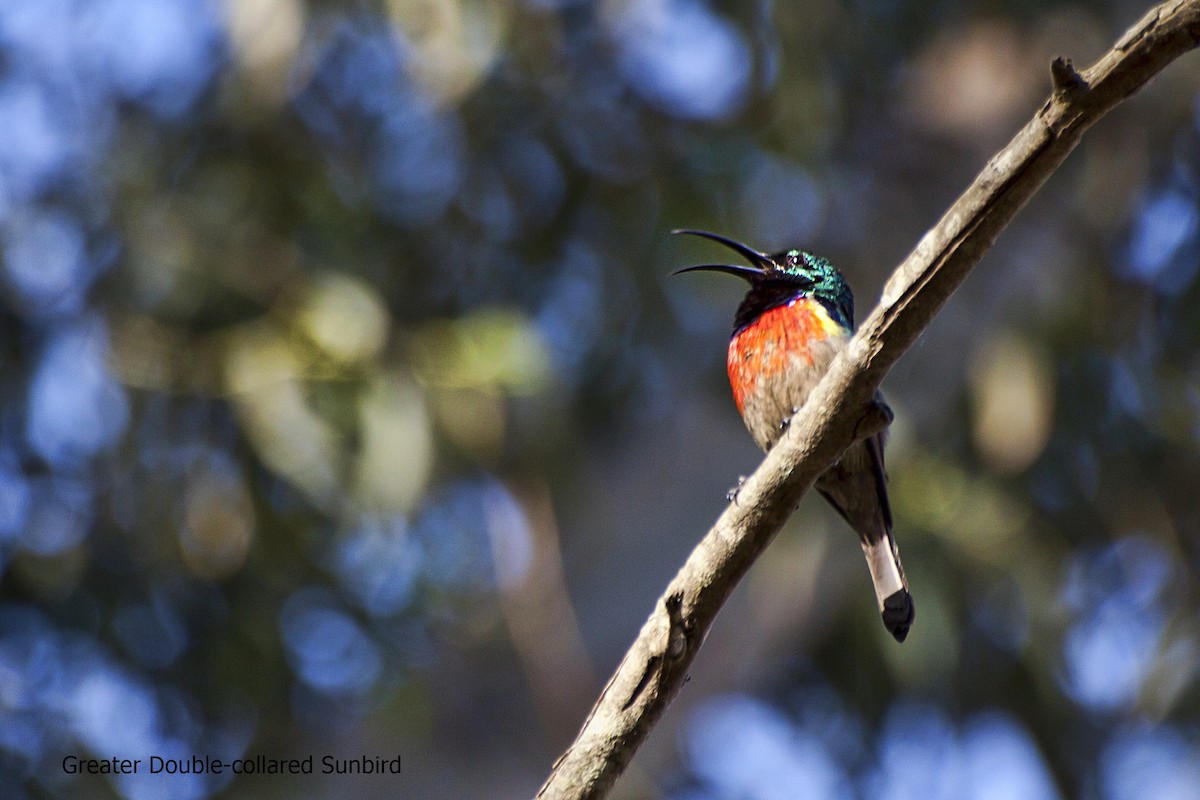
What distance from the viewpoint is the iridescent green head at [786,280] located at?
11.5 ft

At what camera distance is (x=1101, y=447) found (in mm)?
6941

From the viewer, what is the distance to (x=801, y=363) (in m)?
3.26

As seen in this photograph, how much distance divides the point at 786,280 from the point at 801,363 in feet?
1.14

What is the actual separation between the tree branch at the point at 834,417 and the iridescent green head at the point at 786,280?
142 centimetres

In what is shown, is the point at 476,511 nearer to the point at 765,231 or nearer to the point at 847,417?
the point at 765,231

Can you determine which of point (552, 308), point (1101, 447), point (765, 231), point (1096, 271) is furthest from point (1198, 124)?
point (552, 308)

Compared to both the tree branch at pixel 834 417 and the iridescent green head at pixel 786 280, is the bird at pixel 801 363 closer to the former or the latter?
the iridescent green head at pixel 786 280

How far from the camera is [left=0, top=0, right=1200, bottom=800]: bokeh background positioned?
580 cm

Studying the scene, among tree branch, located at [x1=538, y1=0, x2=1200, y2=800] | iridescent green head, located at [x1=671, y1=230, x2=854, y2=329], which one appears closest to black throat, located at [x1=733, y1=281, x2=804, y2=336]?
iridescent green head, located at [x1=671, y1=230, x2=854, y2=329]

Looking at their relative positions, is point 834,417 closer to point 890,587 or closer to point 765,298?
point 890,587

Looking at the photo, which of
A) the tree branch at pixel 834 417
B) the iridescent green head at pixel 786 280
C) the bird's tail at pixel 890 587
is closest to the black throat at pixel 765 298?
the iridescent green head at pixel 786 280

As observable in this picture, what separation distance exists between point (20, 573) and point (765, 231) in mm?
4088

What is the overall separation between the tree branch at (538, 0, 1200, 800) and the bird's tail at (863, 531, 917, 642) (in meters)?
0.81

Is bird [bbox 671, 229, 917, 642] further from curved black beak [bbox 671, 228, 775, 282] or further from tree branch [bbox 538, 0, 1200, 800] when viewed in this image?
tree branch [bbox 538, 0, 1200, 800]
